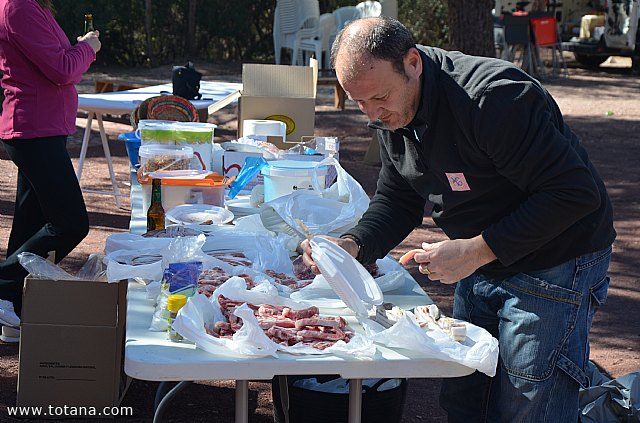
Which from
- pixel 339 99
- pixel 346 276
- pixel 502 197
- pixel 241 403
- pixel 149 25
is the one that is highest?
pixel 502 197

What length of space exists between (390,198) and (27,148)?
6.61 feet

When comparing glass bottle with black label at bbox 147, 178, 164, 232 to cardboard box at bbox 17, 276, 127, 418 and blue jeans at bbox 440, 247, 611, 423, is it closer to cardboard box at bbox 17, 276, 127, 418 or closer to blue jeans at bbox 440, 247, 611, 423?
cardboard box at bbox 17, 276, 127, 418

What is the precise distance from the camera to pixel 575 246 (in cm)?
234

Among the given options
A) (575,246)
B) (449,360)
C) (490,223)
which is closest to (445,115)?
(490,223)

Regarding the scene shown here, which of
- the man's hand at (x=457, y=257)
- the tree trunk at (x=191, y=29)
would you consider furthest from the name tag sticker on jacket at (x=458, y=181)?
the tree trunk at (x=191, y=29)

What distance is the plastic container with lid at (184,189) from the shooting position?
3.63 m

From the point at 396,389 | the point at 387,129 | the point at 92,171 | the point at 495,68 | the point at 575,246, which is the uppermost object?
the point at 495,68

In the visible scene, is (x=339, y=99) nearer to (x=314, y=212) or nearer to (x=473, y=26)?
(x=473, y=26)

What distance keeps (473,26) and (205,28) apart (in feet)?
22.5

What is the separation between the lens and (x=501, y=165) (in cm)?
221

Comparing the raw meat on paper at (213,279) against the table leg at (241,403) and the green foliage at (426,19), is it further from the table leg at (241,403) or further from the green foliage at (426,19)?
the green foliage at (426,19)

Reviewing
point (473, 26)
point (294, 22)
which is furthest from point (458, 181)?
point (294, 22)

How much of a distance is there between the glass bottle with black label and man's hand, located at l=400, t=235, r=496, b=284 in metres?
1.43

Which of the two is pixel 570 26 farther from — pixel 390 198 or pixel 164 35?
pixel 390 198
